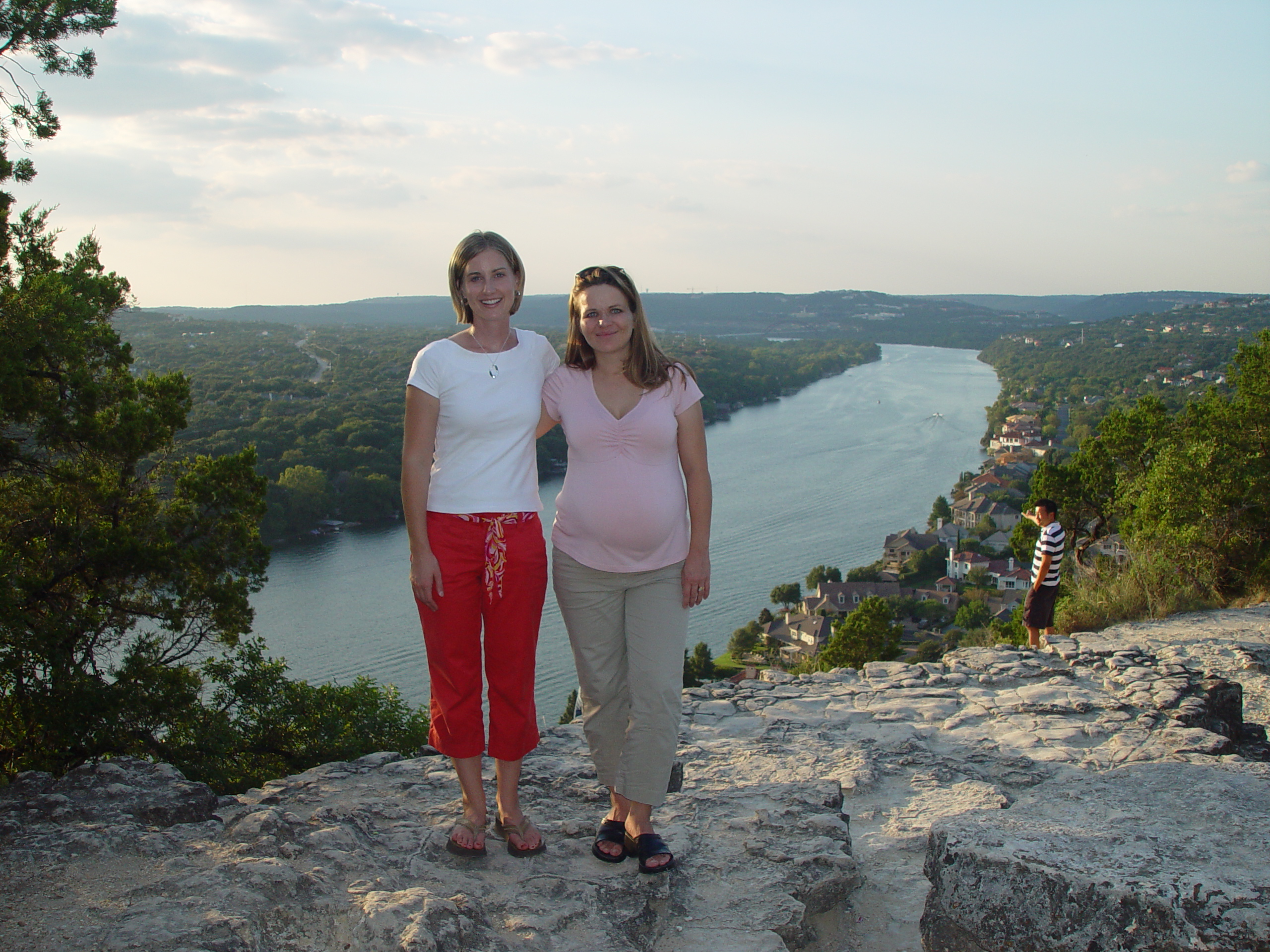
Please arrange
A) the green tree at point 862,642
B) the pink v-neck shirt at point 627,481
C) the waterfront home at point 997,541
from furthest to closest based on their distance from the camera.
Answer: the waterfront home at point 997,541, the green tree at point 862,642, the pink v-neck shirt at point 627,481

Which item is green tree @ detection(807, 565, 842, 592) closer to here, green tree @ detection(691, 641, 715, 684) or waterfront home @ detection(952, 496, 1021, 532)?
green tree @ detection(691, 641, 715, 684)

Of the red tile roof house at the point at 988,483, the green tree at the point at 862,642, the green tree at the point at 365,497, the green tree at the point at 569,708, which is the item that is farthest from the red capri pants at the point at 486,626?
the red tile roof house at the point at 988,483

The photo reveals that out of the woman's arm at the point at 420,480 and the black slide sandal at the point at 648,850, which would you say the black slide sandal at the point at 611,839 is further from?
the woman's arm at the point at 420,480

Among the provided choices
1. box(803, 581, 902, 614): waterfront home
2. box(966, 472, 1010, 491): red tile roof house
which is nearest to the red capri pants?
box(803, 581, 902, 614): waterfront home

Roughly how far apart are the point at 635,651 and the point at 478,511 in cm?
43

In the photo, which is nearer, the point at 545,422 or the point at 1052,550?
the point at 545,422

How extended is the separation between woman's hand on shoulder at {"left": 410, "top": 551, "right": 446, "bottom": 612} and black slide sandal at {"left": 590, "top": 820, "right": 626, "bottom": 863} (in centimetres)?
63

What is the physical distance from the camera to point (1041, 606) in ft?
16.5

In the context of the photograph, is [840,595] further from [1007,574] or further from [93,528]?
[93,528]

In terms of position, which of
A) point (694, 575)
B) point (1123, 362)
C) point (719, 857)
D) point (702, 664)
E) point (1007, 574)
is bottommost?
point (1007, 574)

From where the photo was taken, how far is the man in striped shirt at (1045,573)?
500 cm

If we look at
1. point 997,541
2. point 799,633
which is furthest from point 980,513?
point 799,633

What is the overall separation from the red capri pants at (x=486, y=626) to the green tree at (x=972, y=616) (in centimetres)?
1731

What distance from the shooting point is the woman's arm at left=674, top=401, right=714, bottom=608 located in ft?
6.39
